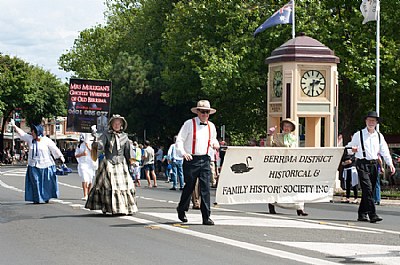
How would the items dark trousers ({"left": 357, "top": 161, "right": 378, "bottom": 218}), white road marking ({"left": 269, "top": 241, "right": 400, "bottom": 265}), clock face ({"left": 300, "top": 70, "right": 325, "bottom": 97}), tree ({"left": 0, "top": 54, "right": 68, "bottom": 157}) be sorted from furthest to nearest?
tree ({"left": 0, "top": 54, "right": 68, "bottom": 157}) < clock face ({"left": 300, "top": 70, "right": 325, "bottom": 97}) < dark trousers ({"left": 357, "top": 161, "right": 378, "bottom": 218}) < white road marking ({"left": 269, "top": 241, "right": 400, "bottom": 265})

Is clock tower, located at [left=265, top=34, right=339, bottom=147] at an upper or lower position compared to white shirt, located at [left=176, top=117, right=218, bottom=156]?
upper

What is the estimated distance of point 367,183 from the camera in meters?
13.3

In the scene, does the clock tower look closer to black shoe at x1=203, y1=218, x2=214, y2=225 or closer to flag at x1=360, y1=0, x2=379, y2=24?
flag at x1=360, y1=0, x2=379, y2=24

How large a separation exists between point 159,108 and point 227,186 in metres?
39.4

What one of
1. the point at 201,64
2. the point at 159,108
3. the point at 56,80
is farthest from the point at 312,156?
the point at 56,80

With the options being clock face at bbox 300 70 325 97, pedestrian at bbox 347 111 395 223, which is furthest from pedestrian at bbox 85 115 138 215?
clock face at bbox 300 70 325 97

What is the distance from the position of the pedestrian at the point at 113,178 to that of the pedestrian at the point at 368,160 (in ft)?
12.8

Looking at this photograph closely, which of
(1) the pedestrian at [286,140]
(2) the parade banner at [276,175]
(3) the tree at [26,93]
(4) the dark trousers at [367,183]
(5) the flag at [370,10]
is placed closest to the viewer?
(2) the parade banner at [276,175]

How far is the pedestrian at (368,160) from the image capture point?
13.3 m

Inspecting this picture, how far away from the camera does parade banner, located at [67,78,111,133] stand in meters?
23.0

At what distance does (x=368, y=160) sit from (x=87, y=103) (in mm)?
11997

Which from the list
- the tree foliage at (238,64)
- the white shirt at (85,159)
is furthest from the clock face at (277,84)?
the white shirt at (85,159)

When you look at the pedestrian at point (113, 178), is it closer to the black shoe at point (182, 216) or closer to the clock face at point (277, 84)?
the black shoe at point (182, 216)

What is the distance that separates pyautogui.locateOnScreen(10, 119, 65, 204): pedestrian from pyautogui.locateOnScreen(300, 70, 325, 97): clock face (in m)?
10.9
